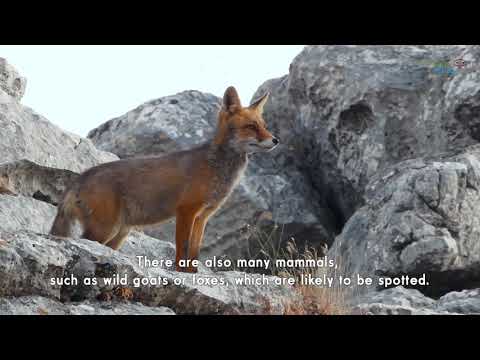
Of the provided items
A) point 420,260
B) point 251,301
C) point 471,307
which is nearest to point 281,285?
point 251,301

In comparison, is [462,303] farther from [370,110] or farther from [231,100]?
[370,110]

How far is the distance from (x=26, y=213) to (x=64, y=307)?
362 cm

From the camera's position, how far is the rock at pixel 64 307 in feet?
17.5

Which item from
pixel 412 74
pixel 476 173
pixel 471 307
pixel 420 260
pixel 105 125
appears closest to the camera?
pixel 471 307

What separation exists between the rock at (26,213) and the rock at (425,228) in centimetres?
355

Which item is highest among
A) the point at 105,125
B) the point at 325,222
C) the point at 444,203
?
the point at 105,125

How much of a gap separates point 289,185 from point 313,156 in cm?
79

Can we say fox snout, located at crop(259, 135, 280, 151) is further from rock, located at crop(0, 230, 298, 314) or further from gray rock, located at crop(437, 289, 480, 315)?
gray rock, located at crop(437, 289, 480, 315)

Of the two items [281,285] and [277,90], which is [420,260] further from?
[277,90]

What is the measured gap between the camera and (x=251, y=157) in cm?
1425

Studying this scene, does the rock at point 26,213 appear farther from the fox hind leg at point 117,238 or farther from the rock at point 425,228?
the rock at point 425,228

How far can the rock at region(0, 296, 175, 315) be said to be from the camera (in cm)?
532

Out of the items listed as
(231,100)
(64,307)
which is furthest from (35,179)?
(64,307)

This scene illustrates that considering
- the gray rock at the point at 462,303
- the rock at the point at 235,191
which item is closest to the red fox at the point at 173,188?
the gray rock at the point at 462,303
